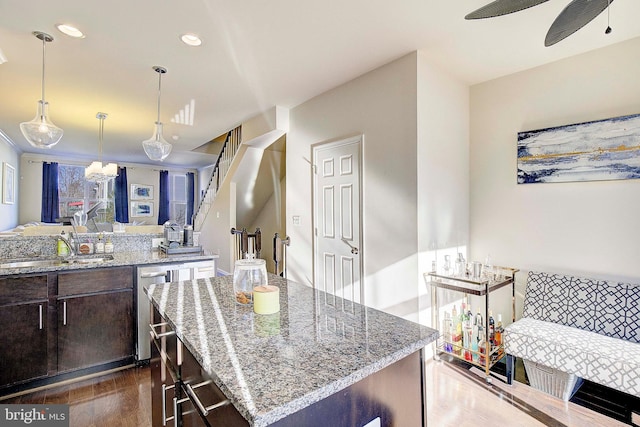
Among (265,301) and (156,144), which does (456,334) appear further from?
(156,144)

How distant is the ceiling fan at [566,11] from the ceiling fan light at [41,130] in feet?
10.2

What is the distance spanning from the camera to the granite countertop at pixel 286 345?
747 mm

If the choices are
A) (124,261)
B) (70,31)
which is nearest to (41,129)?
(70,31)

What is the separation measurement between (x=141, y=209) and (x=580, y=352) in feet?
31.6

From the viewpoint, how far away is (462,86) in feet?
11.0

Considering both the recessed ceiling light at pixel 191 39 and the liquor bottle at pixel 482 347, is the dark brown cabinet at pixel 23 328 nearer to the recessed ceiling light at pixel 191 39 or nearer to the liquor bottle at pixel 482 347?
the recessed ceiling light at pixel 191 39

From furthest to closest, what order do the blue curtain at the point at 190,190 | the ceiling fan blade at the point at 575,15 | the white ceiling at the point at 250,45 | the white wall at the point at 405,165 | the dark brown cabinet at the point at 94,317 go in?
the blue curtain at the point at 190,190 → the white wall at the point at 405,165 → the dark brown cabinet at the point at 94,317 → the white ceiling at the point at 250,45 → the ceiling fan blade at the point at 575,15

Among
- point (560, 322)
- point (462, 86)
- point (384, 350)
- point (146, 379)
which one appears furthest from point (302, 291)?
point (462, 86)

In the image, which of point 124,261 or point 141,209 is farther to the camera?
point 141,209

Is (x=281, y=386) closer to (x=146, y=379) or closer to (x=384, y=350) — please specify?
(x=384, y=350)

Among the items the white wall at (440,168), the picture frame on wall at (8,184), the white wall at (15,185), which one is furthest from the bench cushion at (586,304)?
the picture frame on wall at (8,184)

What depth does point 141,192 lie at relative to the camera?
29.4ft

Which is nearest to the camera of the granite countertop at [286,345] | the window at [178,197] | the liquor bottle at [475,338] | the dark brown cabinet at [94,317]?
→ the granite countertop at [286,345]

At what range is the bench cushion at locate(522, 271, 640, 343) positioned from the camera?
2.37 meters
